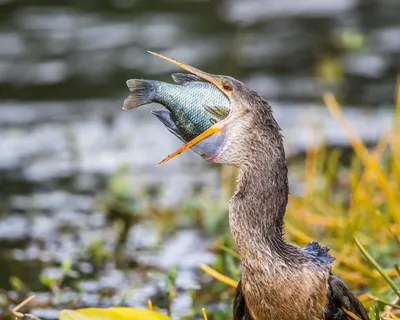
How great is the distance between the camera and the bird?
128 inches

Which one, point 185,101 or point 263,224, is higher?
point 185,101

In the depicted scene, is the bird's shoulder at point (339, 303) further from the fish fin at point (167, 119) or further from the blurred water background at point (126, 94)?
the blurred water background at point (126, 94)

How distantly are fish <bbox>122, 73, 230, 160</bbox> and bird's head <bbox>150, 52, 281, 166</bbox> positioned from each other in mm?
26

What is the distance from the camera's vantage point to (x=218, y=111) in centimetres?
327

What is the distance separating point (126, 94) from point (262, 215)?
5.91 metres

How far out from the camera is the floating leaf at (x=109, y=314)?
343 centimetres

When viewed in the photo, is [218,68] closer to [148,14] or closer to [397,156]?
[148,14]

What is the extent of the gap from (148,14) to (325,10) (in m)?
2.14

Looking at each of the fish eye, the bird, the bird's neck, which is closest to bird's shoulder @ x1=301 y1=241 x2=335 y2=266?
the bird

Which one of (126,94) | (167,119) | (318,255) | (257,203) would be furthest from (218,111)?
(126,94)

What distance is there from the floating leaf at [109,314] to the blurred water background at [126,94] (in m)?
1.26

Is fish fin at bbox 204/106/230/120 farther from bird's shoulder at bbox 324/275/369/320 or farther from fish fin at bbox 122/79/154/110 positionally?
bird's shoulder at bbox 324/275/369/320

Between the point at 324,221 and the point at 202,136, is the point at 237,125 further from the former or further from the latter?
the point at 324,221

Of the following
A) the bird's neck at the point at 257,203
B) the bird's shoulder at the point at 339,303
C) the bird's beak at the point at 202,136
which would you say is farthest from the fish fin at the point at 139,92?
the bird's shoulder at the point at 339,303
